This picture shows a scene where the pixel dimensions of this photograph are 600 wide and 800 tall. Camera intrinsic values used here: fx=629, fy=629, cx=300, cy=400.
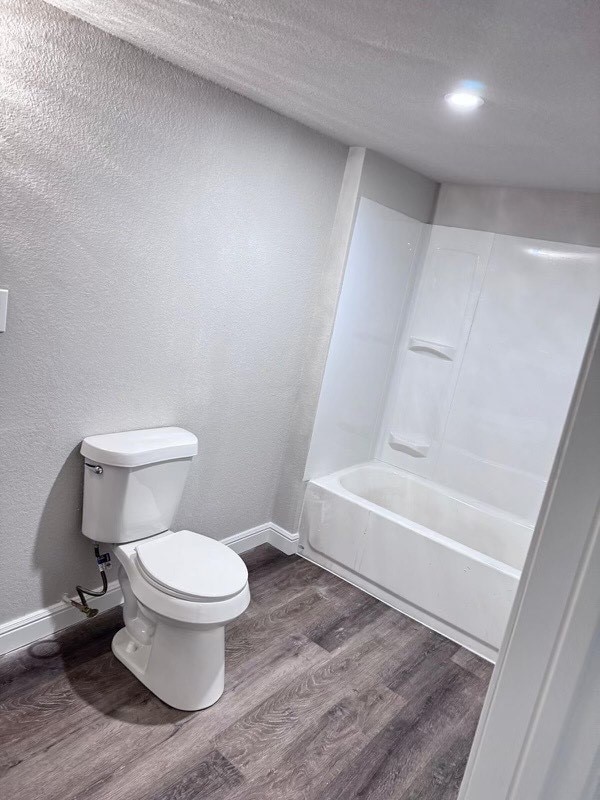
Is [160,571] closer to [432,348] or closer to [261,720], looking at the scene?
[261,720]

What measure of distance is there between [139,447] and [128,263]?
0.67 m

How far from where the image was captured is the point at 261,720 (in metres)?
2.21

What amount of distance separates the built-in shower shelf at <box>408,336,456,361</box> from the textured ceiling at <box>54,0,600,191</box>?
1.11 metres

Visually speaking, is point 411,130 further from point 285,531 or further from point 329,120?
point 285,531

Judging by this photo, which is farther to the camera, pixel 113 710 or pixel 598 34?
pixel 113 710

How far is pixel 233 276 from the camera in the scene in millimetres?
2707

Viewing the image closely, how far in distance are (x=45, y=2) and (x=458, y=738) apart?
276cm

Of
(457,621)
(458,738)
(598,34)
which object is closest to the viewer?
(598,34)

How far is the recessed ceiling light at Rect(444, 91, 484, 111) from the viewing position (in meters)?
1.88

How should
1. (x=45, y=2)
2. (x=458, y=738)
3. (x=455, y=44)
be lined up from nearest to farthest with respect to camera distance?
(x=455, y=44) → (x=45, y=2) → (x=458, y=738)

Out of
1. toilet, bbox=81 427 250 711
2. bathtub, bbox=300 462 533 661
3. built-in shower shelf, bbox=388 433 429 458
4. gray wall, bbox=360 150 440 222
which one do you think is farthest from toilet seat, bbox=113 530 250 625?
gray wall, bbox=360 150 440 222

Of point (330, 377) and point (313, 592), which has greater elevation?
point (330, 377)

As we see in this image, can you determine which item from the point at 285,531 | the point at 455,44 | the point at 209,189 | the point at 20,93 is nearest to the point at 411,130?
the point at 209,189

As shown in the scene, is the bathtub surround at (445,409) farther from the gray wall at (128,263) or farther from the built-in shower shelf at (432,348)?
the gray wall at (128,263)
